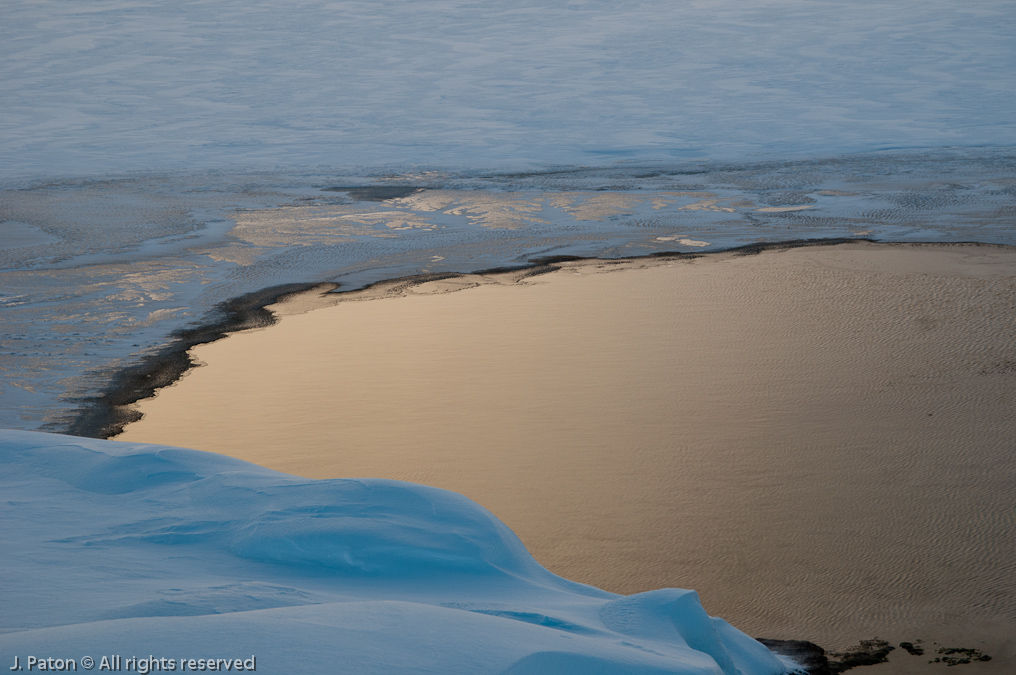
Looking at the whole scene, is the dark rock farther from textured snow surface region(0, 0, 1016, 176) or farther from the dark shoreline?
textured snow surface region(0, 0, 1016, 176)

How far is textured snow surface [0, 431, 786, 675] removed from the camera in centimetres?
151

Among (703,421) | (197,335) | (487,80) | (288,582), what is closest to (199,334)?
(197,335)

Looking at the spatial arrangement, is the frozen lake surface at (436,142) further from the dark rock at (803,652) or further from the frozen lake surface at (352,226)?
the dark rock at (803,652)

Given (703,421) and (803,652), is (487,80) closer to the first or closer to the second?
(703,421)

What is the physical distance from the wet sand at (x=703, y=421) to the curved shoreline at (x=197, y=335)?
0.13m

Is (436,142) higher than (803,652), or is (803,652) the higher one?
(436,142)

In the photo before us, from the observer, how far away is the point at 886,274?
6820 millimetres

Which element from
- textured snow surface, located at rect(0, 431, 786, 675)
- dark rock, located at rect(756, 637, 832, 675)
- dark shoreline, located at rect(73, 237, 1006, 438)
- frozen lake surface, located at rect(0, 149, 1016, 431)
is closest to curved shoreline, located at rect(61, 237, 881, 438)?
dark shoreline, located at rect(73, 237, 1006, 438)

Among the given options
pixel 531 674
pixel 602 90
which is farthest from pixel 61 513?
pixel 602 90

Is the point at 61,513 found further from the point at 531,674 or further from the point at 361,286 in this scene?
the point at 361,286

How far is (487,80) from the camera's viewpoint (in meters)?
19.9

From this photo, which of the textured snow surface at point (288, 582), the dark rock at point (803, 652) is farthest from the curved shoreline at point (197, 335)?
the dark rock at point (803, 652)

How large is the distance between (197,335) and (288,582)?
13.6 feet

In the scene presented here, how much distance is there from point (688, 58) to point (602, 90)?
10.5 feet
